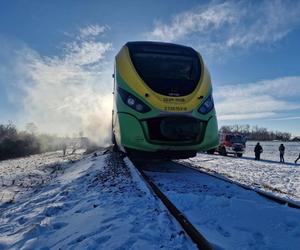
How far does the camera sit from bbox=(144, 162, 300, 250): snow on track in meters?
3.27

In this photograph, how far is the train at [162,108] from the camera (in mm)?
7781

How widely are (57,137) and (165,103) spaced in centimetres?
8116

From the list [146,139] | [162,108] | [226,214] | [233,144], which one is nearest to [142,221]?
[226,214]

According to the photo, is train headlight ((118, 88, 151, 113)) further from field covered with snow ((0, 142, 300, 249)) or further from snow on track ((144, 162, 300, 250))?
snow on track ((144, 162, 300, 250))

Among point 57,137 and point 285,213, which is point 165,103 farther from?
point 57,137

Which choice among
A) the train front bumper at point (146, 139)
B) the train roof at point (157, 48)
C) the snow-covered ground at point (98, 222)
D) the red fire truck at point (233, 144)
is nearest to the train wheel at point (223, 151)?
the red fire truck at point (233, 144)

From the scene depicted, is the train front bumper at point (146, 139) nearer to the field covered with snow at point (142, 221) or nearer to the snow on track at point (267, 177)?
the snow on track at point (267, 177)

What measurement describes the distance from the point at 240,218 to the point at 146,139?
4023mm

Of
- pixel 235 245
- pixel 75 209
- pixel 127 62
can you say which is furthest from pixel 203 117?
pixel 235 245

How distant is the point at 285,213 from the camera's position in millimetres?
4199

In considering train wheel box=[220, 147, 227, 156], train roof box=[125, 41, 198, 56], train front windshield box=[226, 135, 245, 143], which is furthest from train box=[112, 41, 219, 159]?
train front windshield box=[226, 135, 245, 143]

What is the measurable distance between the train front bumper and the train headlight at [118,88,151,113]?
242mm

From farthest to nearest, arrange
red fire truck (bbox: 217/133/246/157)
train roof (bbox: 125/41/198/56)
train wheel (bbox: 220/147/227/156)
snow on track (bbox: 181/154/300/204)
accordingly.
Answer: train wheel (bbox: 220/147/227/156) → red fire truck (bbox: 217/133/246/157) → train roof (bbox: 125/41/198/56) → snow on track (bbox: 181/154/300/204)

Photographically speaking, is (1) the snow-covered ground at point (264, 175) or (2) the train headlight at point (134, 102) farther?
(2) the train headlight at point (134, 102)
